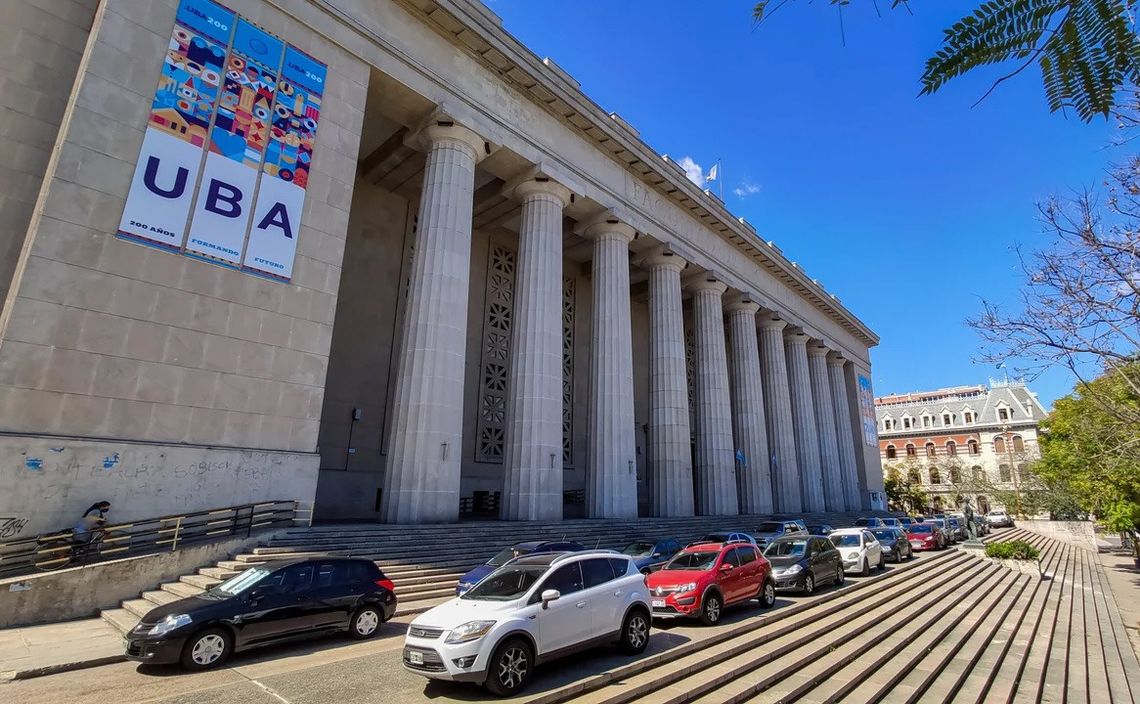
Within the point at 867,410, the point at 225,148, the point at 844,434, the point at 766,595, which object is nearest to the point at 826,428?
the point at 844,434

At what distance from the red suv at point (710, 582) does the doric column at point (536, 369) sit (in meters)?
10.9

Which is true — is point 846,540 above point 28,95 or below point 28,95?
below

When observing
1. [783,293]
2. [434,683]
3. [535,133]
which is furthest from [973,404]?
[434,683]

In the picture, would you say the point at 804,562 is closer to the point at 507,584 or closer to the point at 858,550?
the point at 858,550

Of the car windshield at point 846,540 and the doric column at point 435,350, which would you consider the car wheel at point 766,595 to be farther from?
the doric column at point 435,350

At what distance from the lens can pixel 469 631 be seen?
6.79m

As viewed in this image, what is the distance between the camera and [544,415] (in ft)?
77.6

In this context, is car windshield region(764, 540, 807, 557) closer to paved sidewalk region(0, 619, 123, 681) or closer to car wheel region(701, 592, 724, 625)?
car wheel region(701, 592, 724, 625)

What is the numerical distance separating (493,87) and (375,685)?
2326cm

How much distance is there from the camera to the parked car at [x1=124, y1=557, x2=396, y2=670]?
313 inches

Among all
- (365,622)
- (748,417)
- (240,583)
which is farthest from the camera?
(748,417)

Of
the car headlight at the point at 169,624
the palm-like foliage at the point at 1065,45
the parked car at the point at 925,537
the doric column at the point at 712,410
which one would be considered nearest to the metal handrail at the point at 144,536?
the car headlight at the point at 169,624

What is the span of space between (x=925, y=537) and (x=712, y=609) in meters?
23.4

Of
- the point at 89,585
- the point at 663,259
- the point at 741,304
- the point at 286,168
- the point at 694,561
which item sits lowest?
the point at 89,585
